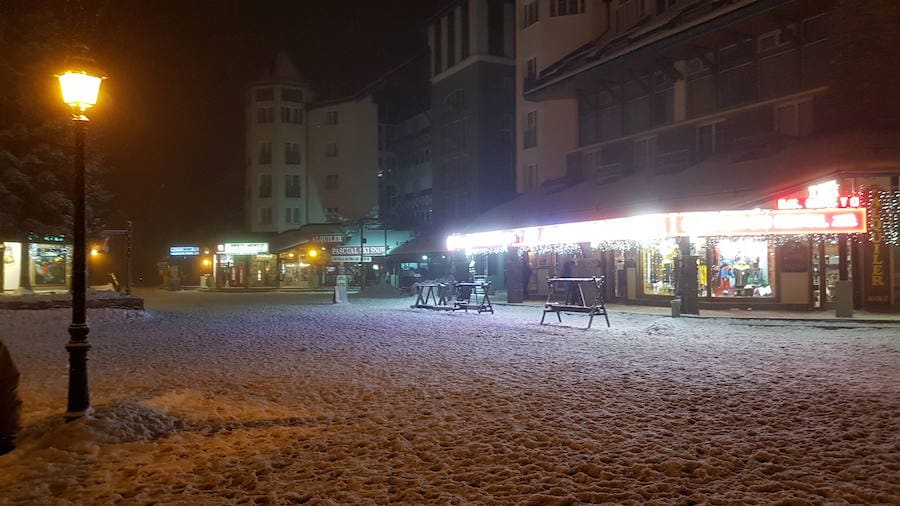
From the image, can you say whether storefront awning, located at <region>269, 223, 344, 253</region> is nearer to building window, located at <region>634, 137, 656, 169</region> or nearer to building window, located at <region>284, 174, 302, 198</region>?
building window, located at <region>284, 174, 302, 198</region>

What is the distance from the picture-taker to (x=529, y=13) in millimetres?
32188

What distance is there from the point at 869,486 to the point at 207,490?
4.98 meters

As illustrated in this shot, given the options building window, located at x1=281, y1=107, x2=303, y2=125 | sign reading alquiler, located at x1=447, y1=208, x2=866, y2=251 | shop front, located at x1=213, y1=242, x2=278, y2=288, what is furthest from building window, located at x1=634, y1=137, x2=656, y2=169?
building window, located at x1=281, y1=107, x2=303, y2=125

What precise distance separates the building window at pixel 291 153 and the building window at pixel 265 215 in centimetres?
445

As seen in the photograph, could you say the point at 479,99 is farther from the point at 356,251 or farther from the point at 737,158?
the point at 737,158

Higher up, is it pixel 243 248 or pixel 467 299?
pixel 243 248

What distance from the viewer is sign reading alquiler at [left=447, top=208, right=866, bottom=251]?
16.1 metres

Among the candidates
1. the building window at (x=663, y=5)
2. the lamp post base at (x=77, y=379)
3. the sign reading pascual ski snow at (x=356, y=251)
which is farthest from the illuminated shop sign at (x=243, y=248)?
the lamp post base at (x=77, y=379)

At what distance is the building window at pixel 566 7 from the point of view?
97.5 feet

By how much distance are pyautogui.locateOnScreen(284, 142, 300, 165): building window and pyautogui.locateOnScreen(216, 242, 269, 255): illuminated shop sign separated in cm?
849

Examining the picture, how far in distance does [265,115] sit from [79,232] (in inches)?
2000

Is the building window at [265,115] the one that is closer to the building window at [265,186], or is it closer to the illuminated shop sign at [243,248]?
the building window at [265,186]

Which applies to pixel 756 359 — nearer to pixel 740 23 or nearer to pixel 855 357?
pixel 855 357

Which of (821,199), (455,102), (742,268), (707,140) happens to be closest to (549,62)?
(707,140)
